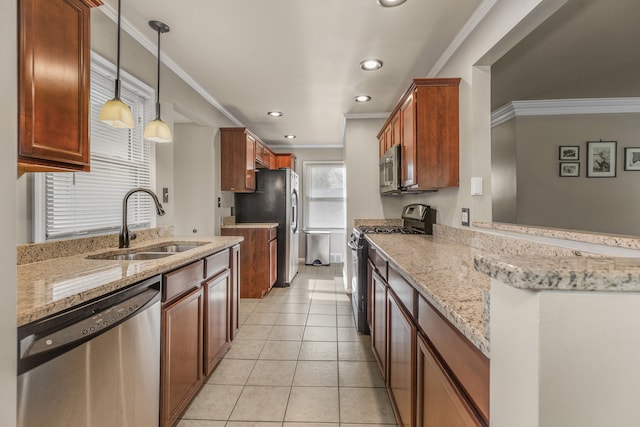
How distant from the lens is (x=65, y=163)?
1384 mm

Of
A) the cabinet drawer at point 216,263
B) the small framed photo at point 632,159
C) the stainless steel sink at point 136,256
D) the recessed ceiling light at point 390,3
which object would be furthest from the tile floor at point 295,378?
the small framed photo at point 632,159

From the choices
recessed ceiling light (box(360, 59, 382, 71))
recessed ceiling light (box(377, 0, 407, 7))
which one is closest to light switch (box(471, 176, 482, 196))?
recessed ceiling light (box(377, 0, 407, 7))

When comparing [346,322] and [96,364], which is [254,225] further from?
[96,364]

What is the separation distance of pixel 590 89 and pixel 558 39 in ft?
4.84

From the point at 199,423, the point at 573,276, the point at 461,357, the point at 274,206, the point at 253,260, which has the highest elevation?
the point at 274,206

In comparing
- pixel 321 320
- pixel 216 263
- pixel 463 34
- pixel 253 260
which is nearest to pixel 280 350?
pixel 321 320

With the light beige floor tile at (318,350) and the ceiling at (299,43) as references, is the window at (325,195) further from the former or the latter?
the light beige floor tile at (318,350)

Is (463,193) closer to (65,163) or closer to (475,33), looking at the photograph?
(475,33)

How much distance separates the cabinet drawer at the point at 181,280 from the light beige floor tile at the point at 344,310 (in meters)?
1.95

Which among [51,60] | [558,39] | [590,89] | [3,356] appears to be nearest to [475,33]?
[558,39]

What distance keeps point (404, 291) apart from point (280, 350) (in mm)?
1576

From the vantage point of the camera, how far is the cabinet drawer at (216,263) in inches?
80.4

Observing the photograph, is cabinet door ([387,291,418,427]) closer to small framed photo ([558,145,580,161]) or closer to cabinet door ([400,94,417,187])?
cabinet door ([400,94,417,187])

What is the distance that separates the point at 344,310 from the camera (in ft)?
11.7
